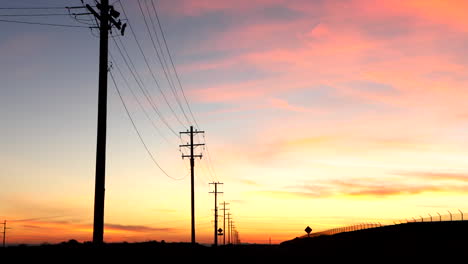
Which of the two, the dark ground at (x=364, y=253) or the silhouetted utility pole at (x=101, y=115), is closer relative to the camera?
the silhouetted utility pole at (x=101, y=115)

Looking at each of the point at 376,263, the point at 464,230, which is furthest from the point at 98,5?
the point at 464,230

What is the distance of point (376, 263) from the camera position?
107ft

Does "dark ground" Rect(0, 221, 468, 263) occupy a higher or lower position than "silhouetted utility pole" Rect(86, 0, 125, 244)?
lower

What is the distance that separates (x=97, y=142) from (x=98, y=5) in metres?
7.02

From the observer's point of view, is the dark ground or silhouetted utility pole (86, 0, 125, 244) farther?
the dark ground

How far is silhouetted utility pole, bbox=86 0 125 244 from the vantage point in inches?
952

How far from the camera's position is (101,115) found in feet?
83.6

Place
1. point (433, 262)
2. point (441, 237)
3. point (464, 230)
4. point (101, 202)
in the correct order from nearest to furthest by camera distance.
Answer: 1. point (101, 202)
2. point (433, 262)
3. point (441, 237)
4. point (464, 230)

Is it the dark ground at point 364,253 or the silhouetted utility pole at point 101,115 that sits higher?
the silhouetted utility pole at point 101,115

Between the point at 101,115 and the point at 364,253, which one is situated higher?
the point at 101,115

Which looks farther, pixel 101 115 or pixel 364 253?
pixel 364 253

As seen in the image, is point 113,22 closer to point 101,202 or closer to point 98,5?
point 98,5

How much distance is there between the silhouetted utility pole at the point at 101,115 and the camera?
24172 millimetres

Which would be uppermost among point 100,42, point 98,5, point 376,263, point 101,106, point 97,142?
point 98,5
